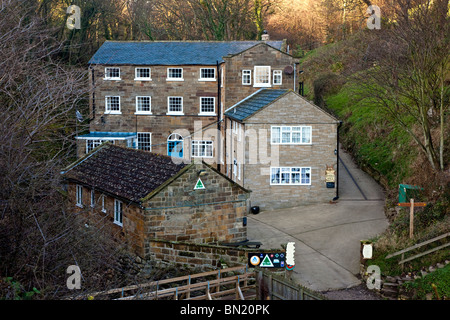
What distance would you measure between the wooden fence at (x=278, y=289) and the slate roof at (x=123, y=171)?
5.47 meters

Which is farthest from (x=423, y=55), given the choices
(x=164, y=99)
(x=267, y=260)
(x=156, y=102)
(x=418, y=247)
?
(x=156, y=102)

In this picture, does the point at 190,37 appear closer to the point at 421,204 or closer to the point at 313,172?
the point at 313,172

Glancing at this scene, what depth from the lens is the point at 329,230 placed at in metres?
25.9

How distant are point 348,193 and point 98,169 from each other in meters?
14.2

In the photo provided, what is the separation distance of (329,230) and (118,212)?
31.6 ft

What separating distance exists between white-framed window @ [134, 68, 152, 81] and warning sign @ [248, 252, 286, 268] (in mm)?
24006

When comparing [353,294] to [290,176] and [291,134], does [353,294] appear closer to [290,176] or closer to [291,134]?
[290,176]

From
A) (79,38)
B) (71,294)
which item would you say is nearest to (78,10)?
(79,38)

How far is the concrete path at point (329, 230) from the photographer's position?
21031mm

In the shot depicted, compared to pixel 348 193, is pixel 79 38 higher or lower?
higher

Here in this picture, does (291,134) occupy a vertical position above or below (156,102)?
below

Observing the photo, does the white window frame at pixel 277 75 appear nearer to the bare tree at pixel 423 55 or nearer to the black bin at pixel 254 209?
the black bin at pixel 254 209

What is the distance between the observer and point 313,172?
3052cm

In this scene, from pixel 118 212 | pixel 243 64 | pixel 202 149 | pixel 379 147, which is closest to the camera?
pixel 118 212
